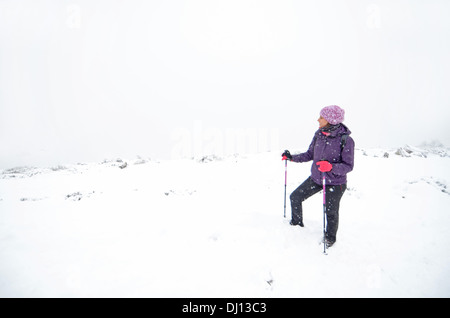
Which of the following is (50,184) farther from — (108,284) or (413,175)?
(413,175)

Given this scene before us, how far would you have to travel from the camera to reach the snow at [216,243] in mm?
3848

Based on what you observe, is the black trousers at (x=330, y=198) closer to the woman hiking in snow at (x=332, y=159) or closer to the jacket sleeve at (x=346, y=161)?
the woman hiking in snow at (x=332, y=159)

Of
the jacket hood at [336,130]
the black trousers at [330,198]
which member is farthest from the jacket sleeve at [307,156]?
the jacket hood at [336,130]

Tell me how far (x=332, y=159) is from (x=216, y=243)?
334 centimetres

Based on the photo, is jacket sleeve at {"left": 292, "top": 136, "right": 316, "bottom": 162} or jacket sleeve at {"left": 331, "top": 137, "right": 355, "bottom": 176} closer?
jacket sleeve at {"left": 331, "top": 137, "right": 355, "bottom": 176}

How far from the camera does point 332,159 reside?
488 cm

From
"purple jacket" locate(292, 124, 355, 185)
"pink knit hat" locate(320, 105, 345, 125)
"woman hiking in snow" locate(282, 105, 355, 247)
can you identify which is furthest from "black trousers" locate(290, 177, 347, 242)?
"pink knit hat" locate(320, 105, 345, 125)

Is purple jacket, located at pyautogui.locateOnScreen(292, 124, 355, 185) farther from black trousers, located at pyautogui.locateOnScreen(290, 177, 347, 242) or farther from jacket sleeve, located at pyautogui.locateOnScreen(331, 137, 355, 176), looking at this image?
black trousers, located at pyautogui.locateOnScreen(290, 177, 347, 242)

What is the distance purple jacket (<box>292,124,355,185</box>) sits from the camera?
465 centimetres

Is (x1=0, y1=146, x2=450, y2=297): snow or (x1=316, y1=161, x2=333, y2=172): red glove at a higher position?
(x1=316, y1=161, x2=333, y2=172): red glove

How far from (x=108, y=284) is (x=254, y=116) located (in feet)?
435

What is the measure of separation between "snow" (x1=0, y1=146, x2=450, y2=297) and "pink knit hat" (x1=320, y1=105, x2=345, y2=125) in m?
2.98

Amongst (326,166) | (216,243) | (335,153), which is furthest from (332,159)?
(216,243)
